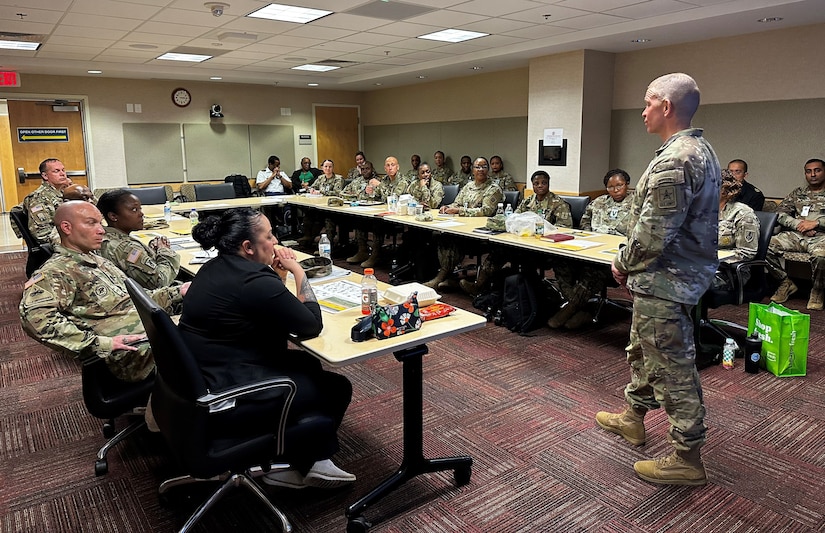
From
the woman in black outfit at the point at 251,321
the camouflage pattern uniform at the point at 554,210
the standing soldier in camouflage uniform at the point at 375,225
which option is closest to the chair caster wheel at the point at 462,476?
the woman in black outfit at the point at 251,321

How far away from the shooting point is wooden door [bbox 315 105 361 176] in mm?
11625

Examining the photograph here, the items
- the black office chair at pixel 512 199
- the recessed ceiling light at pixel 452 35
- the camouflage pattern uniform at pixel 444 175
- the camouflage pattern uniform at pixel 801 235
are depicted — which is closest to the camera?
the camouflage pattern uniform at pixel 801 235

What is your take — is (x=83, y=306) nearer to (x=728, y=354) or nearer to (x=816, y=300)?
(x=728, y=354)

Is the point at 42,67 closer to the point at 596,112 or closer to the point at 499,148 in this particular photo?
the point at 499,148

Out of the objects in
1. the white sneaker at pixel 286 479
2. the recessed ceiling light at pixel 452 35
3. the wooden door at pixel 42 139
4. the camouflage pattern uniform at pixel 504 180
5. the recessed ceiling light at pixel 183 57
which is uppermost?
the recessed ceiling light at pixel 183 57

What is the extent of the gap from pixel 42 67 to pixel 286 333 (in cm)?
833

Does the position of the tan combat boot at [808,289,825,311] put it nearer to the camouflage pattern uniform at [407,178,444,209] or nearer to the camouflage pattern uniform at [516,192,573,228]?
the camouflage pattern uniform at [516,192,573,228]

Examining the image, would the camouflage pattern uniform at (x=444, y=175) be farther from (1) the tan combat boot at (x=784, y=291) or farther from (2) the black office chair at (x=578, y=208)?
(1) the tan combat boot at (x=784, y=291)

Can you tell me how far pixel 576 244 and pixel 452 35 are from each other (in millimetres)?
3557

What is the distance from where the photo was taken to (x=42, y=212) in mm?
4953

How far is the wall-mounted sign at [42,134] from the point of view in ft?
29.8

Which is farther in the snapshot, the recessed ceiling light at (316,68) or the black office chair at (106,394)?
the recessed ceiling light at (316,68)

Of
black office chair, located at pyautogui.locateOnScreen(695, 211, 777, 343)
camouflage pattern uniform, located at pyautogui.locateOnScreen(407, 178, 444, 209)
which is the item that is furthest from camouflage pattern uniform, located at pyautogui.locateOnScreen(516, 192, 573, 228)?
camouflage pattern uniform, located at pyautogui.locateOnScreen(407, 178, 444, 209)

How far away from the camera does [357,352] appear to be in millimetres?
2008
